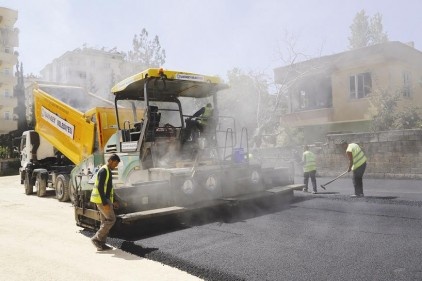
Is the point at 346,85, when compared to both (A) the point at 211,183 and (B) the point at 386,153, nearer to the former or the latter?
(B) the point at 386,153

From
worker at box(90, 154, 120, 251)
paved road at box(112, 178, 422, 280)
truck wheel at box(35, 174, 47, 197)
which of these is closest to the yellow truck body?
Result: truck wheel at box(35, 174, 47, 197)

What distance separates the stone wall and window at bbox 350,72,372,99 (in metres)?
4.21

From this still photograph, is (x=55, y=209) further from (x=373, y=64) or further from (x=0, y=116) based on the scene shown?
(x=0, y=116)

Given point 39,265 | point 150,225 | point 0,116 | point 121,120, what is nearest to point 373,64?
point 121,120

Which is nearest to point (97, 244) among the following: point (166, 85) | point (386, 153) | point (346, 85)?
point (166, 85)

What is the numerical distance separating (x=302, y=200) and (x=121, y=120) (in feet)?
13.1

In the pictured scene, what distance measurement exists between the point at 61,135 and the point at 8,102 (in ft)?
89.8

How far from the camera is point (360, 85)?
1460 cm

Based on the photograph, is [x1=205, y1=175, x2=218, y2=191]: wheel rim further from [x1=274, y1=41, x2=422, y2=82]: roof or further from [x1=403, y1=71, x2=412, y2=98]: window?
[x1=403, y1=71, x2=412, y2=98]: window

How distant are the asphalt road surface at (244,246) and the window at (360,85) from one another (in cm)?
859

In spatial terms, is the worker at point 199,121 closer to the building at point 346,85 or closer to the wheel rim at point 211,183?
the wheel rim at point 211,183

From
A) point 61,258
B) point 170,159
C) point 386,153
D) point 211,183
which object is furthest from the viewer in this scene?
point 386,153

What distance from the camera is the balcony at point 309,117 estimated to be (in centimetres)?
1573

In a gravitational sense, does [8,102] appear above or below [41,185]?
above
